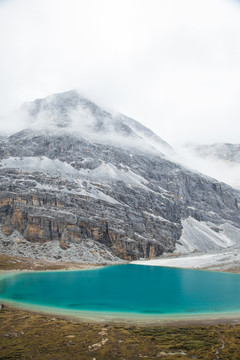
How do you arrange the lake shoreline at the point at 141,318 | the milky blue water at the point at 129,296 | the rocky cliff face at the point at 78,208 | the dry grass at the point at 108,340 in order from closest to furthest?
the dry grass at the point at 108,340 < the lake shoreline at the point at 141,318 < the milky blue water at the point at 129,296 < the rocky cliff face at the point at 78,208

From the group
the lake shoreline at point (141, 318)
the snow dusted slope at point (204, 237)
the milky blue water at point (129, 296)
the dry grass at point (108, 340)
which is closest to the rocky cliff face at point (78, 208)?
the snow dusted slope at point (204, 237)

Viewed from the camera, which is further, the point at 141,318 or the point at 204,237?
the point at 204,237

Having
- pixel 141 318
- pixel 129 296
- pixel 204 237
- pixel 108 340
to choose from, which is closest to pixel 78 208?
pixel 204 237

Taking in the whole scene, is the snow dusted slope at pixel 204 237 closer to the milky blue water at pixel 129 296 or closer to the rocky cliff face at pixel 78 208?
the rocky cliff face at pixel 78 208

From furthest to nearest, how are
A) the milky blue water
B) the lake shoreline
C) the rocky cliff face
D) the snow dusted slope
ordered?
the snow dusted slope → the rocky cliff face → the milky blue water → the lake shoreline

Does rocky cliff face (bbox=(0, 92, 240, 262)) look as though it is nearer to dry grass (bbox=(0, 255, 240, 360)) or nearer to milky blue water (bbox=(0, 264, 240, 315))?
milky blue water (bbox=(0, 264, 240, 315))

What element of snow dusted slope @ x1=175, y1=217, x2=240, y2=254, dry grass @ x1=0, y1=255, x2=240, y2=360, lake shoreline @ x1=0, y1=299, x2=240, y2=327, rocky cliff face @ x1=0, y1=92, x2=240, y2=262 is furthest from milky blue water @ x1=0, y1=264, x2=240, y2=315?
snow dusted slope @ x1=175, y1=217, x2=240, y2=254

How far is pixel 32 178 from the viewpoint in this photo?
148m

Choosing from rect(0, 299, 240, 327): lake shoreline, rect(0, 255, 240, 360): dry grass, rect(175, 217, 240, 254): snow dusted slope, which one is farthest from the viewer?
rect(175, 217, 240, 254): snow dusted slope

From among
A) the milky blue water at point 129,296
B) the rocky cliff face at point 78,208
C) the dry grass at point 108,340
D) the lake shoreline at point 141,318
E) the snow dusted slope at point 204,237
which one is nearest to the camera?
the dry grass at point 108,340

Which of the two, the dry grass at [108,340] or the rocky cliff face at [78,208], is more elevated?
the rocky cliff face at [78,208]

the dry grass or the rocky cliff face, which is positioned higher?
the rocky cliff face

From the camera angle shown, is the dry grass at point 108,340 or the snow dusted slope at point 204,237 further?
the snow dusted slope at point 204,237

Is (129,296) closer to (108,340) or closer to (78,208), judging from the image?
(108,340)
